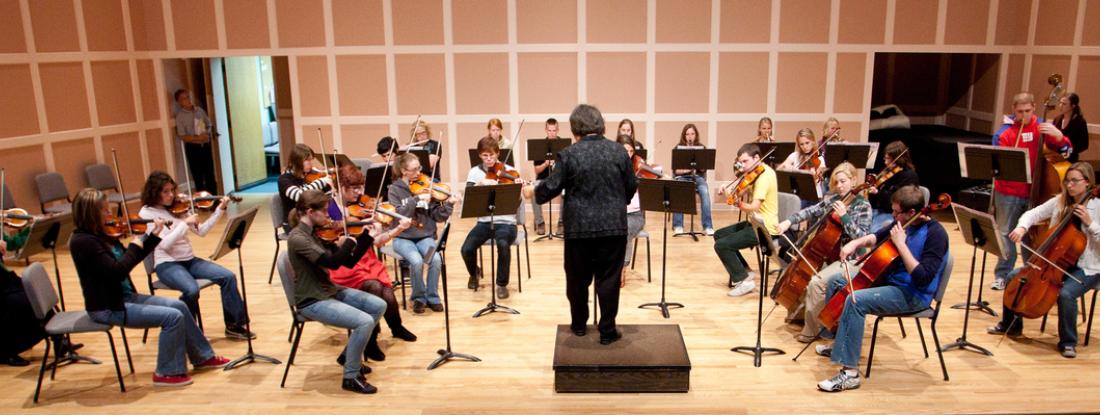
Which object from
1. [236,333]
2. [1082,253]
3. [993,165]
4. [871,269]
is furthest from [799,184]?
[236,333]

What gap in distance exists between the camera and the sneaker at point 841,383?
13.6ft

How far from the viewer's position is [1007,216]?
596 cm

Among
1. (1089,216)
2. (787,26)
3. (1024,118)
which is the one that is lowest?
(1089,216)

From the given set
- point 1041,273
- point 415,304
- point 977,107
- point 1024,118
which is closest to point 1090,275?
point 1041,273

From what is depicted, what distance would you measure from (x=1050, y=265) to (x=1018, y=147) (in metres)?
1.91

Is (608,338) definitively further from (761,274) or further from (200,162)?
(200,162)

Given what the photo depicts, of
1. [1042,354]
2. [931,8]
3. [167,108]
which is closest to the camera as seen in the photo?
[1042,354]

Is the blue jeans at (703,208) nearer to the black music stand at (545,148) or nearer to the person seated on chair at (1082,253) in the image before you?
the black music stand at (545,148)

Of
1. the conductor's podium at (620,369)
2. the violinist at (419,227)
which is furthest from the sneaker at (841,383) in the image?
the violinist at (419,227)

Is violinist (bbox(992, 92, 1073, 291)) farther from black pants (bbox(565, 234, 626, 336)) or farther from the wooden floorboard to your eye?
black pants (bbox(565, 234, 626, 336))

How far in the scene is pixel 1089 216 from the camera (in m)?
4.30

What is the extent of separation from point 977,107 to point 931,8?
1768 mm

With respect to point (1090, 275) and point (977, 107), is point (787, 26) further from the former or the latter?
point (1090, 275)

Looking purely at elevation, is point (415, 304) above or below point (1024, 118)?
below
